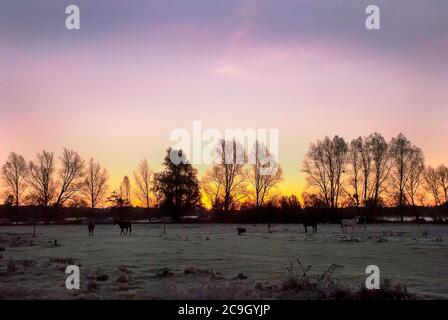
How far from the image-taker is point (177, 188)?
7925 centimetres

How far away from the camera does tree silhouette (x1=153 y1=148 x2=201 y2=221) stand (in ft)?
257

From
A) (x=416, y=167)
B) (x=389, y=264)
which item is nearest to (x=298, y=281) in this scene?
(x=389, y=264)

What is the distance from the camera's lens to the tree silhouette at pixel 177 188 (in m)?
78.2

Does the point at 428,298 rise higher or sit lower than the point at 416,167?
lower

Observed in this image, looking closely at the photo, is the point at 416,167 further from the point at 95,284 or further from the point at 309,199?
the point at 95,284

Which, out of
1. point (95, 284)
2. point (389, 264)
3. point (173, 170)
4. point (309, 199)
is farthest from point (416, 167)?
point (95, 284)

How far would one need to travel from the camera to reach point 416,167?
76625 mm

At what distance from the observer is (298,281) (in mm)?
13625
